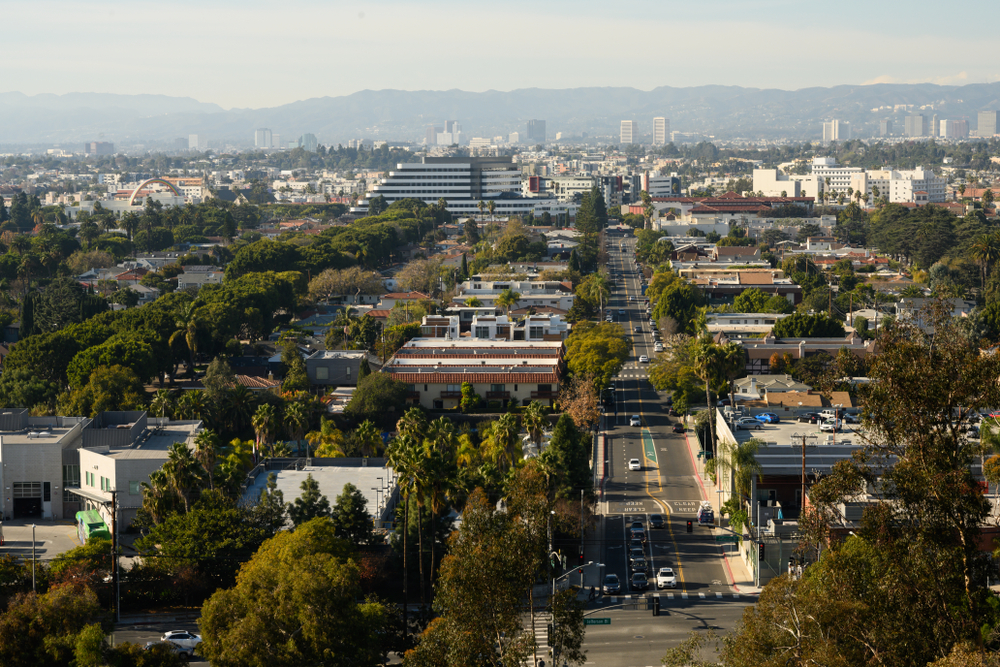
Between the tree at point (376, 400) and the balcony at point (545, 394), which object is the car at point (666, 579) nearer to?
the tree at point (376, 400)

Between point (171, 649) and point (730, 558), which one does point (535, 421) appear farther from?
point (171, 649)

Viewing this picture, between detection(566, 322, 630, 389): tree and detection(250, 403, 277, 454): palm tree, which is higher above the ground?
detection(566, 322, 630, 389): tree

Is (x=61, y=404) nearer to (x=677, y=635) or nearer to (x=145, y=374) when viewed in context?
(x=145, y=374)

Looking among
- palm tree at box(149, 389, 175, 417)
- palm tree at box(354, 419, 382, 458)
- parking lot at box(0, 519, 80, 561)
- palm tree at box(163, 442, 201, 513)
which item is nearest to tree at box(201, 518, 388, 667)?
palm tree at box(163, 442, 201, 513)

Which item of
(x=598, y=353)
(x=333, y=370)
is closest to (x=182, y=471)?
(x=333, y=370)

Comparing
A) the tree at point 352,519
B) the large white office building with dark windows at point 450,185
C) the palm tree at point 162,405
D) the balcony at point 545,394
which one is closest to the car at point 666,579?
the tree at point 352,519

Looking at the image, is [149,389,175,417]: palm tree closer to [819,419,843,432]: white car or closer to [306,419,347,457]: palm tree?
[306,419,347,457]: palm tree

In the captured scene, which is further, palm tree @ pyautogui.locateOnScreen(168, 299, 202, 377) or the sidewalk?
palm tree @ pyautogui.locateOnScreen(168, 299, 202, 377)
